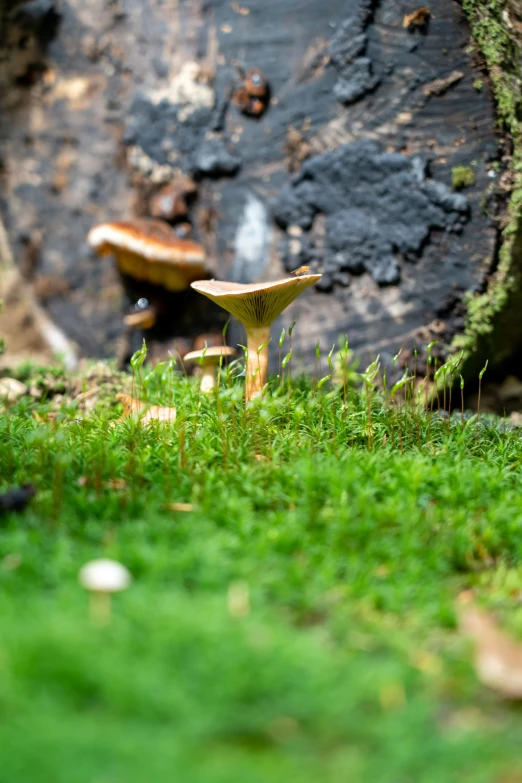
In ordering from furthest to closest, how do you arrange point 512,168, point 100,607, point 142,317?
point 142,317 < point 512,168 < point 100,607

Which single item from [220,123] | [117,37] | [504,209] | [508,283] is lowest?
[508,283]

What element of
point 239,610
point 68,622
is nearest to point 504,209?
point 239,610

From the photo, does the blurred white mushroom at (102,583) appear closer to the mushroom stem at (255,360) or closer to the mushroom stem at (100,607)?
the mushroom stem at (100,607)

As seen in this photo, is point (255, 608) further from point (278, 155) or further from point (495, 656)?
point (278, 155)

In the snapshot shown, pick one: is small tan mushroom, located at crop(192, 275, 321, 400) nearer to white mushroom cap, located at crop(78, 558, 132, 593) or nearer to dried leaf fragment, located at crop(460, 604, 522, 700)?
white mushroom cap, located at crop(78, 558, 132, 593)

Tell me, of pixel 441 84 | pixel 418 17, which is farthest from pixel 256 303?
pixel 418 17

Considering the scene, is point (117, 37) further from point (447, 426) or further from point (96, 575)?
point (96, 575)

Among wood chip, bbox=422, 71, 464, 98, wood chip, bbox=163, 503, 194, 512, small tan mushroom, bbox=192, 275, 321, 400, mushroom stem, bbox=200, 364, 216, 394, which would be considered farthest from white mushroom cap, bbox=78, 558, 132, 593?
wood chip, bbox=422, 71, 464, 98
